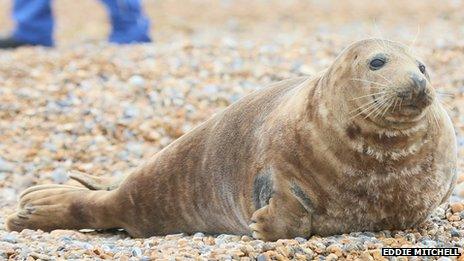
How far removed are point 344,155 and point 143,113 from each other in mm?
3418

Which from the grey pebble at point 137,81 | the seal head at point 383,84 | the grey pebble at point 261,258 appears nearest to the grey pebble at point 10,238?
the grey pebble at point 261,258

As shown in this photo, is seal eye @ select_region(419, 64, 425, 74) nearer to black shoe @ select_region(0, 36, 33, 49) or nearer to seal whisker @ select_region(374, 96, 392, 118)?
seal whisker @ select_region(374, 96, 392, 118)

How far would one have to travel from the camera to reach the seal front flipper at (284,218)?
14.9 feet

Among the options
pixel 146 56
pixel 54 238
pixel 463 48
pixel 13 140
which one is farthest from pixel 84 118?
pixel 463 48

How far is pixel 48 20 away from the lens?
10.5 m

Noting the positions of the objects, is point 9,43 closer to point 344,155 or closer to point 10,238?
point 10,238

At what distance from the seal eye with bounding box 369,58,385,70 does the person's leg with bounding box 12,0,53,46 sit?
20.9 ft

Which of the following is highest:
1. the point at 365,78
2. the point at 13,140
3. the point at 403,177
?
the point at 365,78

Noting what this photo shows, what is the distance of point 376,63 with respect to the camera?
449cm

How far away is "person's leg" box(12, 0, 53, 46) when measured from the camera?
10.4 meters

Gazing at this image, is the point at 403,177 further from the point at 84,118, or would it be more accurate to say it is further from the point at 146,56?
the point at 146,56

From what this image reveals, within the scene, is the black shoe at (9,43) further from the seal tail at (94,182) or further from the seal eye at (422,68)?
the seal eye at (422,68)

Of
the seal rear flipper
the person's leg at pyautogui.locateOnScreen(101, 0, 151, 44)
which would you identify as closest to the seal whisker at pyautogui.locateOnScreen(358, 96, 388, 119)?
the seal rear flipper

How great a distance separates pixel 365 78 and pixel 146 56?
4.73 meters
